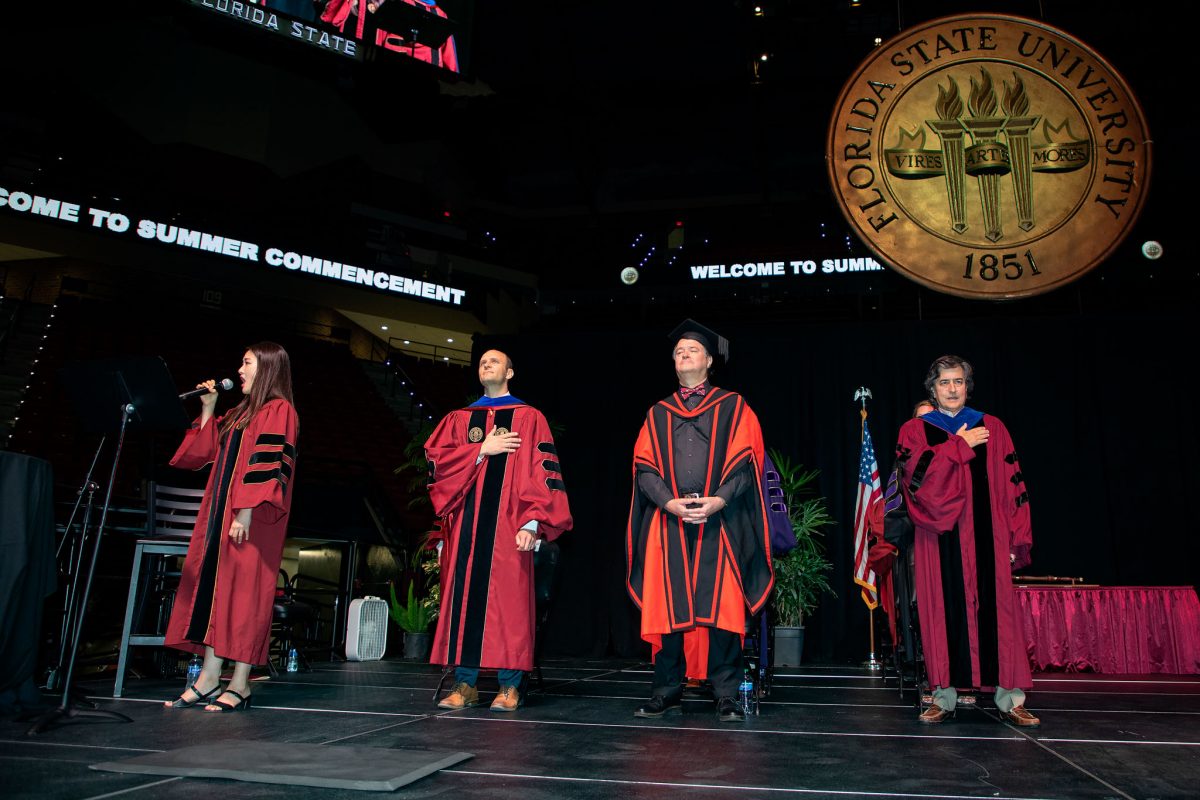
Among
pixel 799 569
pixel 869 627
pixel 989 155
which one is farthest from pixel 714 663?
pixel 869 627

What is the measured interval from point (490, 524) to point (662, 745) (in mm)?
1402

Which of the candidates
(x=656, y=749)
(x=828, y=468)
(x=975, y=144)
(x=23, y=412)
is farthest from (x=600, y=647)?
(x=23, y=412)

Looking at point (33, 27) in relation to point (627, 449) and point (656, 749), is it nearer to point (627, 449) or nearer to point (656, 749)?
point (627, 449)

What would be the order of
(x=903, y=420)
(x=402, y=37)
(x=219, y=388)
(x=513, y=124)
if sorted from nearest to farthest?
(x=219, y=388) → (x=402, y=37) → (x=903, y=420) → (x=513, y=124)

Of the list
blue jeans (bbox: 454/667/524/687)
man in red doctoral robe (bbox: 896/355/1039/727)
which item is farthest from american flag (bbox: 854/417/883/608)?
blue jeans (bbox: 454/667/524/687)

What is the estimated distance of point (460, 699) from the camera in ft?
11.4

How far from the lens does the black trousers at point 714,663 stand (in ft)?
10.8

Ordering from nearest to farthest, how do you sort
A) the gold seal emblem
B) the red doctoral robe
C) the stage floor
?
the stage floor
the gold seal emblem
the red doctoral robe

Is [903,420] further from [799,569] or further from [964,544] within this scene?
[964,544]

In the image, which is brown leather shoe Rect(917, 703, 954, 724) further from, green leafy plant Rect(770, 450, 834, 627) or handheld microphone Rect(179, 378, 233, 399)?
green leafy plant Rect(770, 450, 834, 627)

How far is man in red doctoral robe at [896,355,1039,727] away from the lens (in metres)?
3.27

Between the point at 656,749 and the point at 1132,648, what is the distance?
18.1 feet

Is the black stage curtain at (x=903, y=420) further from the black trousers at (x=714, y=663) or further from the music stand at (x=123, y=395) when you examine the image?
the music stand at (x=123, y=395)

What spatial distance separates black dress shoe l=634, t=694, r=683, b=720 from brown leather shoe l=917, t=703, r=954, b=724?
0.94 metres
